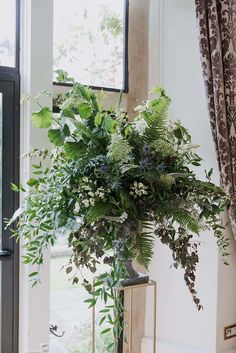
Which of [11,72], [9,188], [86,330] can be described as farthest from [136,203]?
[86,330]

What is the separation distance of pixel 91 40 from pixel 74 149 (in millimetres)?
1274

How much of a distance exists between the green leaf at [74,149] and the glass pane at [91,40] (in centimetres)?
107

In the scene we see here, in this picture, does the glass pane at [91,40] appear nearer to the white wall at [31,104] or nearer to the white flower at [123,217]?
the white wall at [31,104]

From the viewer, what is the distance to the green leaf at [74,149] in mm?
1456

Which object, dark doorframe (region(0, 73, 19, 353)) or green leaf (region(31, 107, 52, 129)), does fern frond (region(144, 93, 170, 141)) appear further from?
dark doorframe (region(0, 73, 19, 353))

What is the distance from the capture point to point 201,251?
244 cm

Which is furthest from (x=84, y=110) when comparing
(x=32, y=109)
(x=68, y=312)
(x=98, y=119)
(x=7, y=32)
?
(x=68, y=312)

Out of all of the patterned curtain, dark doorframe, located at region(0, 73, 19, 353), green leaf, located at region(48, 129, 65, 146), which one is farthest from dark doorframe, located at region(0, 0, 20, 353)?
the patterned curtain

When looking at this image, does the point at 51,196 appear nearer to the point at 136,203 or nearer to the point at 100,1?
the point at 136,203

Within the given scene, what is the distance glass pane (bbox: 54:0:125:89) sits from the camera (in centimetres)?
240

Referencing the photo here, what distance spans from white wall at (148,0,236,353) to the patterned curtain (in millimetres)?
109

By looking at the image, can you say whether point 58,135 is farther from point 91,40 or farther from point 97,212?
point 91,40

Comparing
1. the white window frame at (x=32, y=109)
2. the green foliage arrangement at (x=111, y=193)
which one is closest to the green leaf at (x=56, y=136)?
the green foliage arrangement at (x=111, y=193)

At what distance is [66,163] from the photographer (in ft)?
5.02
